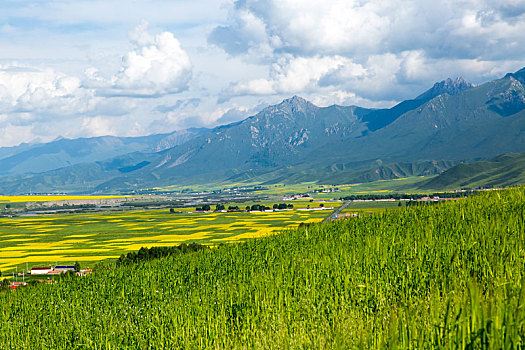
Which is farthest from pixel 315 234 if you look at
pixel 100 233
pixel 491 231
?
pixel 100 233

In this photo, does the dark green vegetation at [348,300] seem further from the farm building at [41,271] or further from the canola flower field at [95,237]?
the canola flower field at [95,237]

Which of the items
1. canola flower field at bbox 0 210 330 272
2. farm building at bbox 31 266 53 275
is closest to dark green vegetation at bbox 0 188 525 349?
farm building at bbox 31 266 53 275

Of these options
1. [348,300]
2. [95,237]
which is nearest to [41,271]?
[95,237]

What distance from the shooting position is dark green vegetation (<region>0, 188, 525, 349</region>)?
4848 mm

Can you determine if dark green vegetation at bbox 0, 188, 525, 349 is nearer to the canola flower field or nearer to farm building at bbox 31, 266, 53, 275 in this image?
farm building at bbox 31, 266, 53, 275

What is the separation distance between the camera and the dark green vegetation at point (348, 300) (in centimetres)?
485

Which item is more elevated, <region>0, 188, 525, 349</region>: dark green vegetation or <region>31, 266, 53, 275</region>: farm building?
<region>0, 188, 525, 349</region>: dark green vegetation

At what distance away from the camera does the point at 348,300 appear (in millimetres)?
8352

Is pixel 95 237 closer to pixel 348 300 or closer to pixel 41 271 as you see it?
pixel 41 271

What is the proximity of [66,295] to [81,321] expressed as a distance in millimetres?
6537

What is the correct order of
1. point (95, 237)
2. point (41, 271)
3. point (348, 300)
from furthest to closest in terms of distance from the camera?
point (95, 237), point (41, 271), point (348, 300)

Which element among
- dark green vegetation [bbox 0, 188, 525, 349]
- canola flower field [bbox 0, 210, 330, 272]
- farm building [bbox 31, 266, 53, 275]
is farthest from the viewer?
canola flower field [bbox 0, 210, 330, 272]

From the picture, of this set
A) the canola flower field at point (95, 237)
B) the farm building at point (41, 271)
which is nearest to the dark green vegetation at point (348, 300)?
the farm building at point (41, 271)

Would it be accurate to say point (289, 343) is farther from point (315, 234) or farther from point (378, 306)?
point (315, 234)
